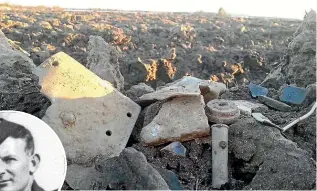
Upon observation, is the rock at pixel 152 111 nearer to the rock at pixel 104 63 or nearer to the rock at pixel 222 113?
the rock at pixel 222 113

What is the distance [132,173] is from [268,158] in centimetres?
99

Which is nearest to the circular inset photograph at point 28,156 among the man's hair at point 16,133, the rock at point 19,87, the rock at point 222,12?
the man's hair at point 16,133

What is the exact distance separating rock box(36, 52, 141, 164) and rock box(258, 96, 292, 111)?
4.10 ft

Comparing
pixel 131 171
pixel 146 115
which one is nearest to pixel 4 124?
pixel 131 171

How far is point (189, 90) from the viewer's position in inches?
163

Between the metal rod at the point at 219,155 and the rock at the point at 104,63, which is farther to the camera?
the rock at the point at 104,63

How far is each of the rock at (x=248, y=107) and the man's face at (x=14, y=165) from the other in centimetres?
215

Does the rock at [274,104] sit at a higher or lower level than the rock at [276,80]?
higher

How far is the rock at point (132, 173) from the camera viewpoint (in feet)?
10.6

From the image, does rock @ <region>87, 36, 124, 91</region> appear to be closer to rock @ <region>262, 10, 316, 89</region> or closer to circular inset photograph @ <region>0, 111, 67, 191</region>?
rock @ <region>262, 10, 316, 89</region>

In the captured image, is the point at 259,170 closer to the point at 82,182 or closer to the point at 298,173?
the point at 298,173

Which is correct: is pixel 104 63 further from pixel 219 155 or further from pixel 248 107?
pixel 219 155

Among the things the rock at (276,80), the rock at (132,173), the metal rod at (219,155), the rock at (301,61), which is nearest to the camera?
the rock at (132,173)

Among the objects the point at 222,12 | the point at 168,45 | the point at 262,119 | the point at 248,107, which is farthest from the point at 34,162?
the point at 222,12
